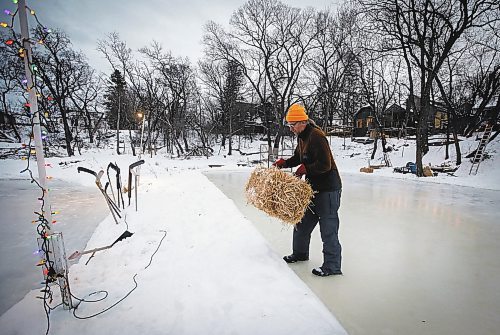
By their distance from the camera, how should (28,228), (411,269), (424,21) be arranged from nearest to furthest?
1. (411,269)
2. (28,228)
3. (424,21)

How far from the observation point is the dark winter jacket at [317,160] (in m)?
2.31

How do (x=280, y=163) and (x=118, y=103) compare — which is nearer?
(x=280, y=163)

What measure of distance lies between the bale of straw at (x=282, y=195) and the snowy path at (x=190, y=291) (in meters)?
0.51

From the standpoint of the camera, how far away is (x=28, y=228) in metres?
4.08

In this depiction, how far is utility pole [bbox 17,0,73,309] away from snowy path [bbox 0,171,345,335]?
0.27 metres

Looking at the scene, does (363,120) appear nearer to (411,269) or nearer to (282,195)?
(411,269)

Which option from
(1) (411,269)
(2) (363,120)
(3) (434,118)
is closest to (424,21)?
(1) (411,269)

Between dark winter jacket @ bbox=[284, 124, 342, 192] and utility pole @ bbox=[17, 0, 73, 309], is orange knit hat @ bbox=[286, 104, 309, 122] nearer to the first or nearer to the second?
dark winter jacket @ bbox=[284, 124, 342, 192]

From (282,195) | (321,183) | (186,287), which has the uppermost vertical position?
(321,183)

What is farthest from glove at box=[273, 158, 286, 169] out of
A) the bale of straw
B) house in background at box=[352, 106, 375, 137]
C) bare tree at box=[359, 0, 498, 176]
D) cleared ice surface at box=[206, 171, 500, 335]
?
house in background at box=[352, 106, 375, 137]

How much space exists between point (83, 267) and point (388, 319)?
2.79 metres

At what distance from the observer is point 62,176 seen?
11.0m

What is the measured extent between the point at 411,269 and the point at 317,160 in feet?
5.39

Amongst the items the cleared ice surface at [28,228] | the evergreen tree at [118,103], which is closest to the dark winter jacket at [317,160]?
the cleared ice surface at [28,228]
